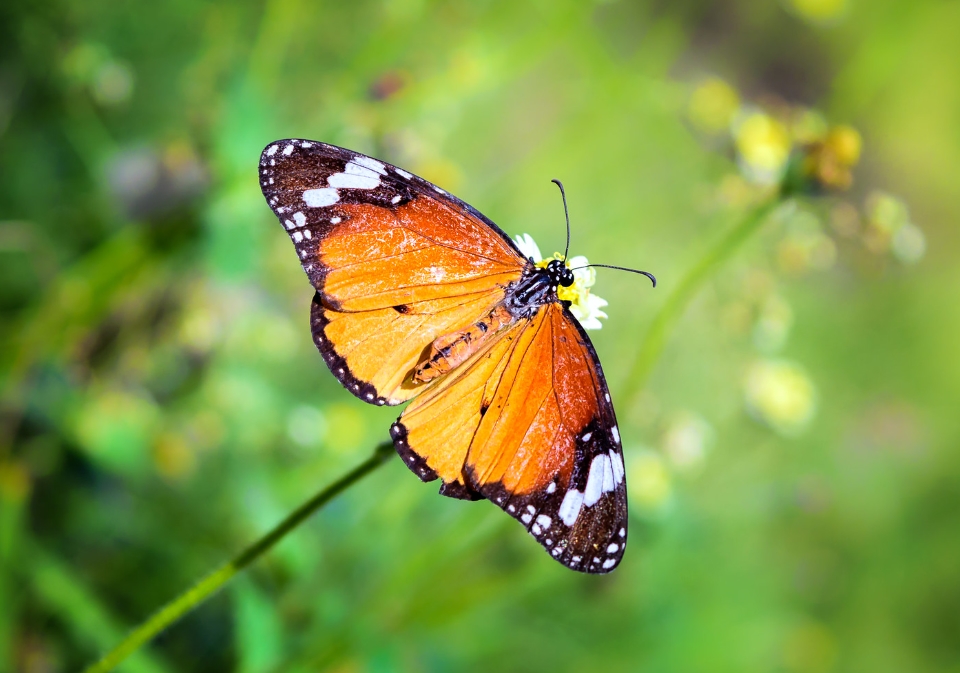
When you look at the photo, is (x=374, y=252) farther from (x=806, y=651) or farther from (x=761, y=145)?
(x=806, y=651)

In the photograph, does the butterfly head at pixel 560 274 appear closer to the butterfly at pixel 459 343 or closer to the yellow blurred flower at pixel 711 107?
the butterfly at pixel 459 343

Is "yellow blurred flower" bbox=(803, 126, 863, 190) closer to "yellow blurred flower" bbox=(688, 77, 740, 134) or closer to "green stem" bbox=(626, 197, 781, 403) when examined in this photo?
"green stem" bbox=(626, 197, 781, 403)

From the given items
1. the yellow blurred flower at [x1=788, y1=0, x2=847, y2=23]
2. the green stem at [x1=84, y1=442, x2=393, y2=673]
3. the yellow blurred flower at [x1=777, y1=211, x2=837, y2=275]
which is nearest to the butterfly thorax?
the green stem at [x1=84, y1=442, x2=393, y2=673]

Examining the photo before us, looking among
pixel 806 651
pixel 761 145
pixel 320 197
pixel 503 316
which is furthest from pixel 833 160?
pixel 806 651

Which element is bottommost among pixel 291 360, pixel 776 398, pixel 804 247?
pixel 776 398

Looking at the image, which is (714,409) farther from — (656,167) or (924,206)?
(924,206)

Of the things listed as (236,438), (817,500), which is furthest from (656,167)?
(236,438)

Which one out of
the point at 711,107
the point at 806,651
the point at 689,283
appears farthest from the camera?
the point at 806,651

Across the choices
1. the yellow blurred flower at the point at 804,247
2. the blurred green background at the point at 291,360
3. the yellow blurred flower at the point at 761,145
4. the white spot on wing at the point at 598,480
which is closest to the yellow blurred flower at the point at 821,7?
the blurred green background at the point at 291,360
